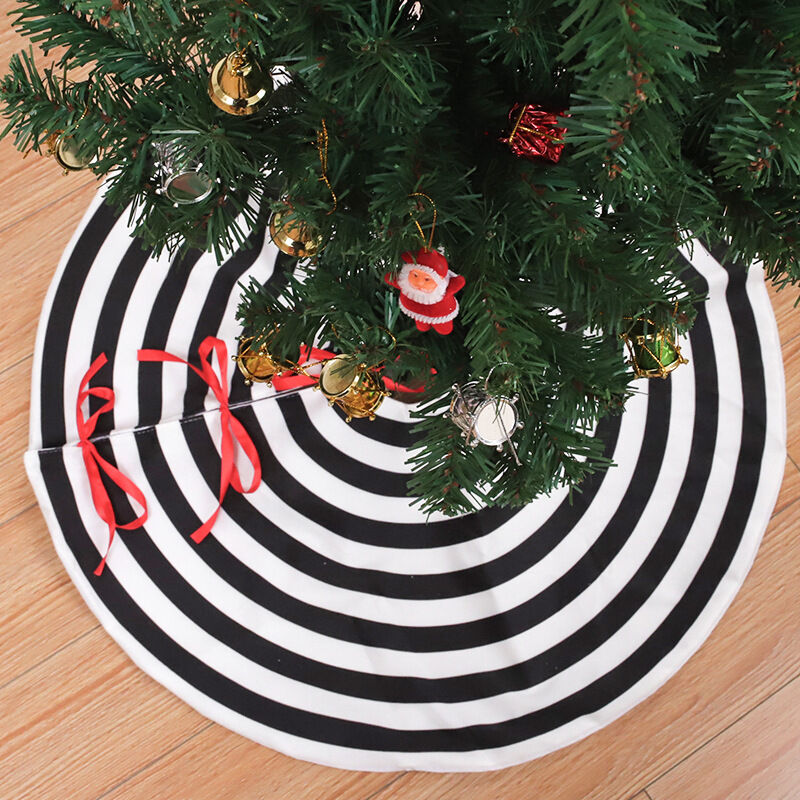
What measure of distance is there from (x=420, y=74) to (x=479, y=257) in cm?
10

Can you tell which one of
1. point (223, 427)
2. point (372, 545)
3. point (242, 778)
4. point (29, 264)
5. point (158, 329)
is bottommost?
point (242, 778)

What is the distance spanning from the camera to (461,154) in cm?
45

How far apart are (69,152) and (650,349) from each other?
1.35ft

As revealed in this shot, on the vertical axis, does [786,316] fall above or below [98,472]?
below

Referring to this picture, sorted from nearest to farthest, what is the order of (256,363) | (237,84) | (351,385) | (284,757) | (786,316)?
(237,84) < (351,385) < (256,363) < (284,757) < (786,316)

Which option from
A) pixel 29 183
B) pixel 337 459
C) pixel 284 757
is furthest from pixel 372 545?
pixel 29 183

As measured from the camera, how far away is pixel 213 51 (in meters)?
0.40

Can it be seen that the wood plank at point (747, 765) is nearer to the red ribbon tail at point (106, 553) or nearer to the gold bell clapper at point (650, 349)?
the gold bell clapper at point (650, 349)

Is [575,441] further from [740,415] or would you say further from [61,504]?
[61,504]

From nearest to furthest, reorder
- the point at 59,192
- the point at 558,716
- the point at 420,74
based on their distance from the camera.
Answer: the point at 420,74, the point at 558,716, the point at 59,192

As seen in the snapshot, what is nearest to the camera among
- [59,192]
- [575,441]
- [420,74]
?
[420,74]

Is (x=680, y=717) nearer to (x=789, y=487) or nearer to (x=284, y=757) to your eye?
(x=789, y=487)

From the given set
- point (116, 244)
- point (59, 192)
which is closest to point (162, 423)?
point (116, 244)

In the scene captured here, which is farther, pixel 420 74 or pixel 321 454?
pixel 321 454
